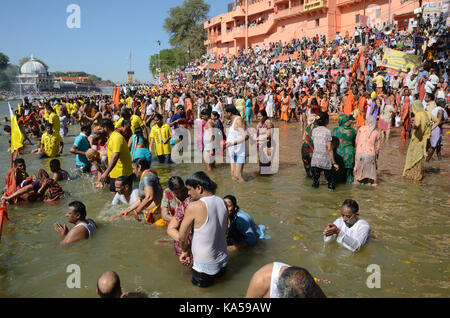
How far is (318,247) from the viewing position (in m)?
4.46

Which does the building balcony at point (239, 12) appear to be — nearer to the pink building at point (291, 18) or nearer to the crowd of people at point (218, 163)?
the pink building at point (291, 18)

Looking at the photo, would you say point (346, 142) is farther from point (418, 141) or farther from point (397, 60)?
point (397, 60)

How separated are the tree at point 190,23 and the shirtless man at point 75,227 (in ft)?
205

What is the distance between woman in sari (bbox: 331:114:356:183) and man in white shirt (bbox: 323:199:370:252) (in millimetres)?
2825

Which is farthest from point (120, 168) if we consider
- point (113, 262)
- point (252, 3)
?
point (252, 3)

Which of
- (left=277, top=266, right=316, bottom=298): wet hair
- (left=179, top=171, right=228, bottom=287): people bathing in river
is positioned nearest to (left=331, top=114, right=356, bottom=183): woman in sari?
(left=179, top=171, right=228, bottom=287): people bathing in river

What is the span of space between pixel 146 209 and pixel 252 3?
4785 centimetres

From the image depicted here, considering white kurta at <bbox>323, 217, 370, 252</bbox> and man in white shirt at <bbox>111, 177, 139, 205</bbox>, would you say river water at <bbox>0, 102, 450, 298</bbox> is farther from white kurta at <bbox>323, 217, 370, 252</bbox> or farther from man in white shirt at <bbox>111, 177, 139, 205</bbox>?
man in white shirt at <bbox>111, 177, 139, 205</bbox>

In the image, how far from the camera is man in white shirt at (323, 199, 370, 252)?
412cm

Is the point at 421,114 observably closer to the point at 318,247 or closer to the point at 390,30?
the point at 318,247

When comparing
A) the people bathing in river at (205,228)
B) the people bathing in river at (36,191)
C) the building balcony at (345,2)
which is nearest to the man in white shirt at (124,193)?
the people bathing in river at (36,191)

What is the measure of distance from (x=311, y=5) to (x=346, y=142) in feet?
105

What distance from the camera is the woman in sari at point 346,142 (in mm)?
6848

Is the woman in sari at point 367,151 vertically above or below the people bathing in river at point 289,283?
above
